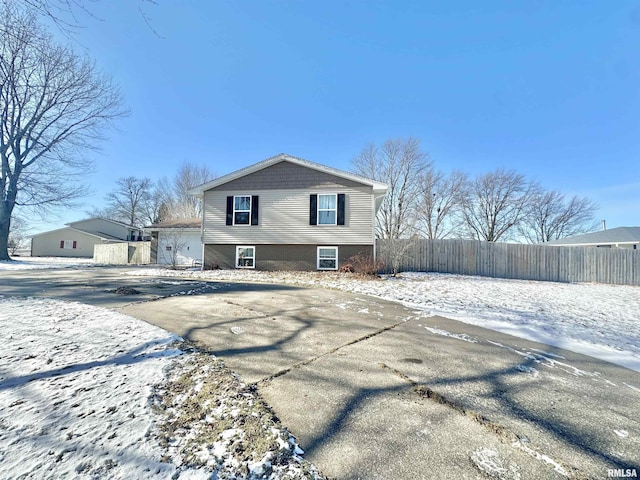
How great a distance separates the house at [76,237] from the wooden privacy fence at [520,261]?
32712 mm

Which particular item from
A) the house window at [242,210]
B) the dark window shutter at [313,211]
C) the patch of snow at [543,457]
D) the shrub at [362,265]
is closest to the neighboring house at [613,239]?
the shrub at [362,265]

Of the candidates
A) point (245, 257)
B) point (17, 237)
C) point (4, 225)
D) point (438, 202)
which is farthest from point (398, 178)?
point (17, 237)

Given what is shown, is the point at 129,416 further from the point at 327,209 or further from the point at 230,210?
the point at 230,210

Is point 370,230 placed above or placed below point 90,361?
above

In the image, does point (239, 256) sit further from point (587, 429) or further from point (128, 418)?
point (587, 429)

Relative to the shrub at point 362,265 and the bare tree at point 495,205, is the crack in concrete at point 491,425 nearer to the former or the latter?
the shrub at point 362,265

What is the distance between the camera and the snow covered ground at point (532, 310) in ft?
14.5

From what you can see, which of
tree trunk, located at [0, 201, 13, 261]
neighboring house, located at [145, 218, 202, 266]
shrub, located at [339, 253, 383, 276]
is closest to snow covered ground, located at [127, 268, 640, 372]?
shrub, located at [339, 253, 383, 276]

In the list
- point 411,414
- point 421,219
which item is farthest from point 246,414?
→ point 421,219

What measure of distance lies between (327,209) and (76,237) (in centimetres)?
3457

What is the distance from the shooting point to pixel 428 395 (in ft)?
8.30

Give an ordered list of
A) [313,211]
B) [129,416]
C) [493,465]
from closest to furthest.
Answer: [493,465] < [129,416] < [313,211]

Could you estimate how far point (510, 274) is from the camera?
521 inches

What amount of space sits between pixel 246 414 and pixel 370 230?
10849 millimetres
